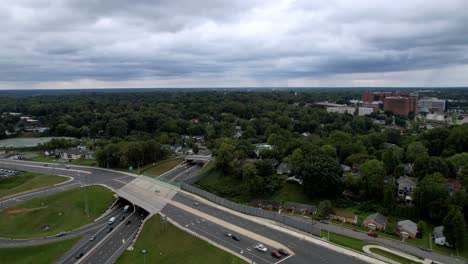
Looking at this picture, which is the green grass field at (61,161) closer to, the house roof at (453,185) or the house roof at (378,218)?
the house roof at (378,218)

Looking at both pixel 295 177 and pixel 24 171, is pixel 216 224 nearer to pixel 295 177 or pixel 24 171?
pixel 295 177

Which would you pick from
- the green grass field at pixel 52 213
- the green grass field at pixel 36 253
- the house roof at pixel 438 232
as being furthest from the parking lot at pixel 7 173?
the house roof at pixel 438 232

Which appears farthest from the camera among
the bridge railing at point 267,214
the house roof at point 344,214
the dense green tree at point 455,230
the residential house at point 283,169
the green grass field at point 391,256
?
the residential house at point 283,169

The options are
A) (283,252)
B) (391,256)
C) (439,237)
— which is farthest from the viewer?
(439,237)

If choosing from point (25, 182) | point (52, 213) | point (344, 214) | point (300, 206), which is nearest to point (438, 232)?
point (344, 214)

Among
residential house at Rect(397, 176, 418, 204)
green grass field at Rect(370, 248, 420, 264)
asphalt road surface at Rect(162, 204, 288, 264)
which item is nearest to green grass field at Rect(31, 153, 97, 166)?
asphalt road surface at Rect(162, 204, 288, 264)

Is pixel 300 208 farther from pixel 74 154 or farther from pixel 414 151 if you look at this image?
pixel 74 154

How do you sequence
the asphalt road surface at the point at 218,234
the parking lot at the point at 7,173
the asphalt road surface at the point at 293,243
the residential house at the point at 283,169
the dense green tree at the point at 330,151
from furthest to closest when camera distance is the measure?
the parking lot at the point at 7,173 < the dense green tree at the point at 330,151 < the residential house at the point at 283,169 < the asphalt road surface at the point at 218,234 < the asphalt road surface at the point at 293,243
